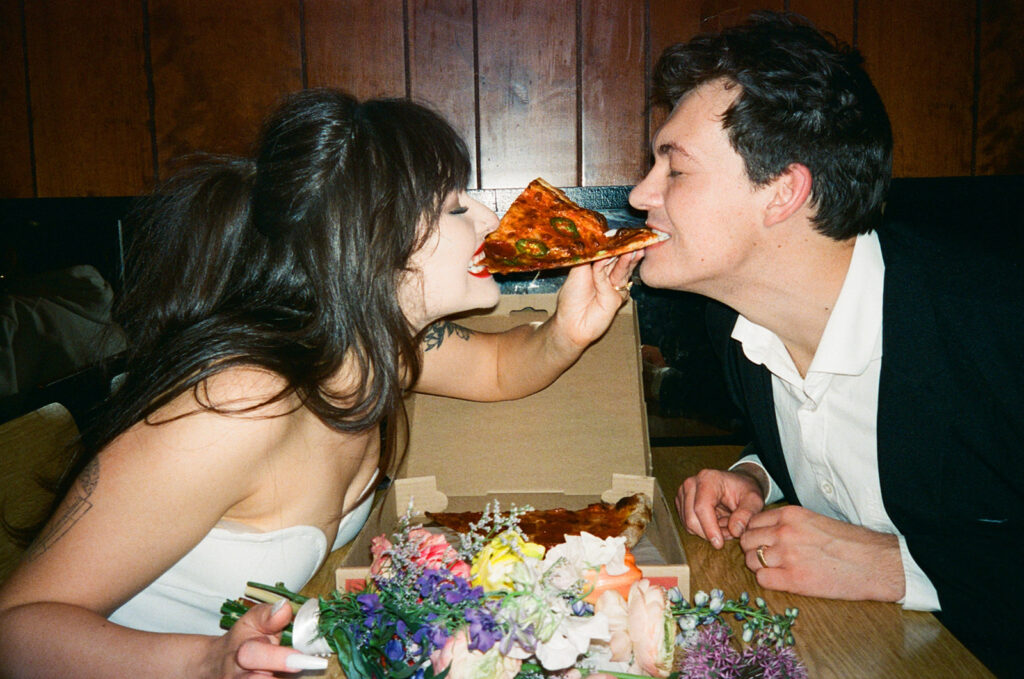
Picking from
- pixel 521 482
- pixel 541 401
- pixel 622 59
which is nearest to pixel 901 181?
pixel 622 59

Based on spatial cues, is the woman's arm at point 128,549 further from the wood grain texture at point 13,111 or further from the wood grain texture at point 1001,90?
the wood grain texture at point 1001,90

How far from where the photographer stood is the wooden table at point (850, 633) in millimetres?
1144


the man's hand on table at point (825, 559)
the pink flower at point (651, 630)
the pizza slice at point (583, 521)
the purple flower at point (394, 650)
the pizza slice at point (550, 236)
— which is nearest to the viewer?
the purple flower at point (394, 650)

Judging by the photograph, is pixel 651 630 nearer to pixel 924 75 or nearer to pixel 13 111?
pixel 924 75

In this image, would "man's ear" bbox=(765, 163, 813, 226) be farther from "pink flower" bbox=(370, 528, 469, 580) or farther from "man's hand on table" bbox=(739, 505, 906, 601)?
"pink flower" bbox=(370, 528, 469, 580)

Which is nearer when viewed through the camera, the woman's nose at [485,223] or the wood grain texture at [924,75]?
the woman's nose at [485,223]

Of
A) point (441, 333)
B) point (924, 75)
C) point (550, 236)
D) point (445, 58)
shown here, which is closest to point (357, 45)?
point (445, 58)

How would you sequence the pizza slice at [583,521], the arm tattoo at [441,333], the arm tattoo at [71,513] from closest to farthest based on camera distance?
the arm tattoo at [71,513] < the pizza slice at [583,521] < the arm tattoo at [441,333]

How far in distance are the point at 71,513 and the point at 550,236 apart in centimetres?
140

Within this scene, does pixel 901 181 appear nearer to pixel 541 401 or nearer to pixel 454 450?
pixel 541 401

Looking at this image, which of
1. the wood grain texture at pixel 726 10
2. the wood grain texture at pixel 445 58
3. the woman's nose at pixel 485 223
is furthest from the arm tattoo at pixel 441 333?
the wood grain texture at pixel 726 10

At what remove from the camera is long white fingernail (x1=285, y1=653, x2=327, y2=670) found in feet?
2.64

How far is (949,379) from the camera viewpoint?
148 cm

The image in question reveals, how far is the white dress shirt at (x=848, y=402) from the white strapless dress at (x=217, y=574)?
3.90 feet
